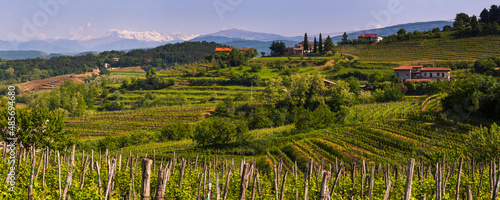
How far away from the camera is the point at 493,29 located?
82.6m

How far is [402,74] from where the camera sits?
6800 cm

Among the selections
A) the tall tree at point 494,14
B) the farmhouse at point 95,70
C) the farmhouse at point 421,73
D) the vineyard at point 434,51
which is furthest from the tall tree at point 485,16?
the farmhouse at point 95,70

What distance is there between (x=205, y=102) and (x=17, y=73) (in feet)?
439

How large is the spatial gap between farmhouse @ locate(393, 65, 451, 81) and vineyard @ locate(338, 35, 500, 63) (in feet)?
38.1

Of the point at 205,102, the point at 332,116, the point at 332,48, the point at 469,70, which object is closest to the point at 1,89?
the point at 205,102

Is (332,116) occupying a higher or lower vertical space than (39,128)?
lower

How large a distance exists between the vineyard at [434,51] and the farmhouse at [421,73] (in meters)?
11.6

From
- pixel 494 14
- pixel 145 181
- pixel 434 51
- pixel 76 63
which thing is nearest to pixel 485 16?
pixel 494 14

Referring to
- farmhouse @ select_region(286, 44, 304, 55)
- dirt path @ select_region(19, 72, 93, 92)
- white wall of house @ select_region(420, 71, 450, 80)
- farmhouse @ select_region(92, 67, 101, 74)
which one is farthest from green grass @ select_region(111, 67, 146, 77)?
white wall of house @ select_region(420, 71, 450, 80)

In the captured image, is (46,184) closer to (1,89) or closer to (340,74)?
(340,74)

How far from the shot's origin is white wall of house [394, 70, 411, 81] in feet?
→ 220

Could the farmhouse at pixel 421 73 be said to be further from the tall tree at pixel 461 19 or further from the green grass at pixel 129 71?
the green grass at pixel 129 71

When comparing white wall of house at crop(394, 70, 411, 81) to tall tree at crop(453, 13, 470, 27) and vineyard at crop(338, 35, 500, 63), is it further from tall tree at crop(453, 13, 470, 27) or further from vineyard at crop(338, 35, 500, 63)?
tall tree at crop(453, 13, 470, 27)

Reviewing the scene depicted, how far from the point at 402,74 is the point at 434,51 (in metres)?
20.5
